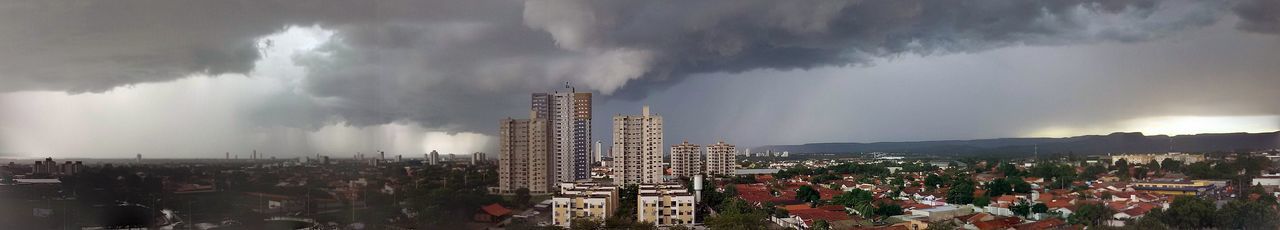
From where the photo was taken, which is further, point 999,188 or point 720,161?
point 720,161

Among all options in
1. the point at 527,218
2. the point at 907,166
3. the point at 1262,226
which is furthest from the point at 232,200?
the point at 907,166

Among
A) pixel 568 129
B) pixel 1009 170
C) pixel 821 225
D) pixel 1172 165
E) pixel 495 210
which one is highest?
pixel 568 129

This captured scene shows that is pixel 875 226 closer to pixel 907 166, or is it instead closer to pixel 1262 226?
pixel 1262 226

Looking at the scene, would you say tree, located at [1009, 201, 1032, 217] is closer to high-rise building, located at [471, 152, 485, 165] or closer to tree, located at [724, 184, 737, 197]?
tree, located at [724, 184, 737, 197]

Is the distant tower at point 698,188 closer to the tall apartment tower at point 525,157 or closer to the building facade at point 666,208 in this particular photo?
the building facade at point 666,208

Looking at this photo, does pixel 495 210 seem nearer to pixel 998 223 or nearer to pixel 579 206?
pixel 579 206

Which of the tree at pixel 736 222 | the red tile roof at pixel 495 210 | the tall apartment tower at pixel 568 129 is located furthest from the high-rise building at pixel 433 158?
the tall apartment tower at pixel 568 129

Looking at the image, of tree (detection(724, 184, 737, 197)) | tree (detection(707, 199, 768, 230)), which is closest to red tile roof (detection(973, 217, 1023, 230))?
tree (detection(707, 199, 768, 230))

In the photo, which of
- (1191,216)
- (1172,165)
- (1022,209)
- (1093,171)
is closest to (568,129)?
(1022,209)
